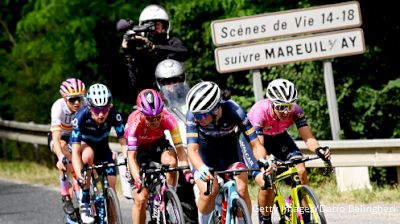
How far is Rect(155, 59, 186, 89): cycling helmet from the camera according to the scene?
1169 centimetres

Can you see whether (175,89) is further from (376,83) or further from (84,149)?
(376,83)

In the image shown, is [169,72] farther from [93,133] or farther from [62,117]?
[62,117]

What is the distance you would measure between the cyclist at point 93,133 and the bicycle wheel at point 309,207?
8.13 feet

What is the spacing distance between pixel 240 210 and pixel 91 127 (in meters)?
2.79

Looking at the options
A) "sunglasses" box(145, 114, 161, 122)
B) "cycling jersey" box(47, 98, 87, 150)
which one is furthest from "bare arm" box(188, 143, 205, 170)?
"cycling jersey" box(47, 98, 87, 150)

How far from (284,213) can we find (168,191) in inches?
43.8

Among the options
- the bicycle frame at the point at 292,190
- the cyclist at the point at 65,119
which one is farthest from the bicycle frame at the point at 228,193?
the cyclist at the point at 65,119

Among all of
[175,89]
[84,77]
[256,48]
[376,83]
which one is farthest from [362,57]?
[175,89]

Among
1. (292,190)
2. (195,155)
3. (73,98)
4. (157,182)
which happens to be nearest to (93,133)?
(73,98)

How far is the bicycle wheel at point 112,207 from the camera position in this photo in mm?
10688

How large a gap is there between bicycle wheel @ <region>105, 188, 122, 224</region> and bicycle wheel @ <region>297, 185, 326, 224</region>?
2078 mm

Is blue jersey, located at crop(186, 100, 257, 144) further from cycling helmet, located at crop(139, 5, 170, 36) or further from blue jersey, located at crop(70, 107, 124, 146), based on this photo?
cycling helmet, located at crop(139, 5, 170, 36)

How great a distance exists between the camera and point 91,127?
37.3ft

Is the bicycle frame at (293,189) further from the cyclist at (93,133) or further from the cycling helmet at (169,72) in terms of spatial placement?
the cycling helmet at (169,72)
